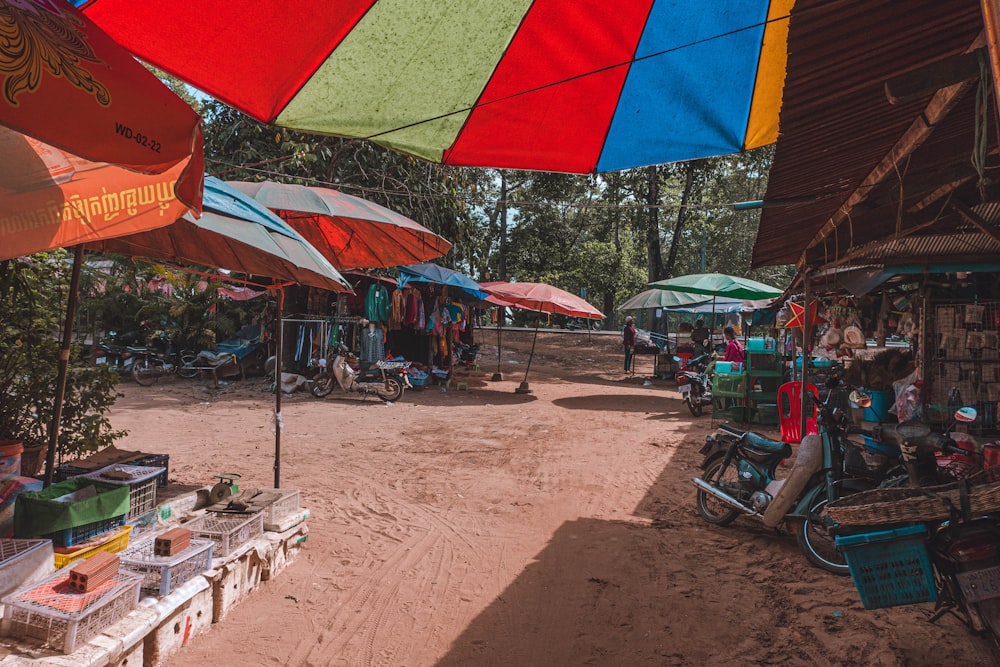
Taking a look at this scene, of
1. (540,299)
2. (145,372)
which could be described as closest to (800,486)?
(540,299)

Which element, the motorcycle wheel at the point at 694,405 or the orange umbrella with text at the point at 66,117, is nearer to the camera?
the orange umbrella with text at the point at 66,117

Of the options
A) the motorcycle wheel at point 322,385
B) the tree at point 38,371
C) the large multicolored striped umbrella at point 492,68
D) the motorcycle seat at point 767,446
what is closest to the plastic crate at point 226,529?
the tree at point 38,371

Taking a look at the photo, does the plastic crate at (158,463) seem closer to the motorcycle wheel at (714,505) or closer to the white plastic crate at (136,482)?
the white plastic crate at (136,482)

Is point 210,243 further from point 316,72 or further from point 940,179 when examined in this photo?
point 940,179

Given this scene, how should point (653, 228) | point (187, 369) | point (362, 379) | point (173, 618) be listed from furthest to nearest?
Answer: point (653, 228), point (187, 369), point (362, 379), point (173, 618)

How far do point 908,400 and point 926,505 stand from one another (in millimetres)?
6789

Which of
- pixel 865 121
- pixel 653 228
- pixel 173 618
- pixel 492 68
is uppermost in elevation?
pixel 653 228

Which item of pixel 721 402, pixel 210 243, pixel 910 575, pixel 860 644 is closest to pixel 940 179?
pixel 910 575

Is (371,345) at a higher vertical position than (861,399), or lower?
higher

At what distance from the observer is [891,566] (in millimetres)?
2760

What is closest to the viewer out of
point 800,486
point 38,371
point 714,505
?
point 800,486

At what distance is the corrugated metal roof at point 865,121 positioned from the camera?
2.10 m

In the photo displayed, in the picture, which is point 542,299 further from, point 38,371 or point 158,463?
point 38,371

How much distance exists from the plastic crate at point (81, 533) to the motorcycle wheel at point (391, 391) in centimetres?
893
